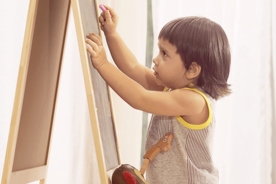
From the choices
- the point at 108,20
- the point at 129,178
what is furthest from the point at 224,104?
the point at 129,178

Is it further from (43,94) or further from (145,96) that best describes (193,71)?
(43,94)

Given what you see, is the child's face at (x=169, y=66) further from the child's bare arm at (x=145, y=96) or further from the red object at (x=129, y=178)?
the red object at (x=129, y=178)

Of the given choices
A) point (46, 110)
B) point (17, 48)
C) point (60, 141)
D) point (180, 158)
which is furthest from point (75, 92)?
point (180, 158)

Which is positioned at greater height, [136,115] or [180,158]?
[136,115]

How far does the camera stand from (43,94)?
46.3 inches

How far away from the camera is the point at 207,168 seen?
1225 millimetres

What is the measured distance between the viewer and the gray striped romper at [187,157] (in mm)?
1188

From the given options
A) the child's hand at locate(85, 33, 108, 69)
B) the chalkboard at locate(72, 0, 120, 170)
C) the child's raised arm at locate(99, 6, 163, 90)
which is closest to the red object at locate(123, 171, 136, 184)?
the chalkboard at locate(72, 0, 120, 170)

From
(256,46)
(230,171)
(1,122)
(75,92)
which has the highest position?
(256,46)

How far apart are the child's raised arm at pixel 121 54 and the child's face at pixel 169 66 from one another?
6.1 inches

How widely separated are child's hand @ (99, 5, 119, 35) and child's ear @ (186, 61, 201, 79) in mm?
272

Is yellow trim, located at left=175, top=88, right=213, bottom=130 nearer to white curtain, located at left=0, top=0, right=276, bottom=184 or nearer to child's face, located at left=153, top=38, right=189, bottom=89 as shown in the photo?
child's face, located at left=153, top=38, right=189, bottom=89

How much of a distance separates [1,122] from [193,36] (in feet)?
2.67

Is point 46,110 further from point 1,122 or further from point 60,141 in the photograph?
point 60,141
